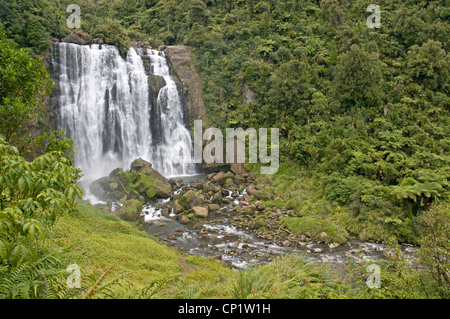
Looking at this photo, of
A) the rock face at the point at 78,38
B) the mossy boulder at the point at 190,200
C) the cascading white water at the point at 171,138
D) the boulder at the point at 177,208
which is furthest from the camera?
the rock face at the point at 78,38

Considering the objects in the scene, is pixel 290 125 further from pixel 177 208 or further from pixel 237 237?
pixel 237 237

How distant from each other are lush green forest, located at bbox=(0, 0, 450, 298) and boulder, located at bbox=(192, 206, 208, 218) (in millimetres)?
4734

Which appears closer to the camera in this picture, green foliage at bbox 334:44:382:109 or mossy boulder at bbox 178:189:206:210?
mossy boulder at bbox 178:189:206:210

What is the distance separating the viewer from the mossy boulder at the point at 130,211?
612 inches

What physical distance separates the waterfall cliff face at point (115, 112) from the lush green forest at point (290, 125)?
2.15 metres

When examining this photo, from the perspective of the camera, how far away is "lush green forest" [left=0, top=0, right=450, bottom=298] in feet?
13.6

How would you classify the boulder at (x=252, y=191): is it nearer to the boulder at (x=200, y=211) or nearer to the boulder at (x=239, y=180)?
the boulder at (x=239, y=180)

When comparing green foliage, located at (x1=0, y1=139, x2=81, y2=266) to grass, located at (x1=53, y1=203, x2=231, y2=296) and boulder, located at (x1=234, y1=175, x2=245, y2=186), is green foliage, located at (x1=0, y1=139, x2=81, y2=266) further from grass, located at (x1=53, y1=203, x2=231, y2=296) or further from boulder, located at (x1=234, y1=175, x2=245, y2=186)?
boulder, located at (x1=234, y1=175, x2=245, y2=186)

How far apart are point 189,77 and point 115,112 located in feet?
27.9

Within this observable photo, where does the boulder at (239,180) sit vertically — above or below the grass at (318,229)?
above

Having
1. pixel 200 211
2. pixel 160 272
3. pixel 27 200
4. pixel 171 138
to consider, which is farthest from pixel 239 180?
pixel 27 200

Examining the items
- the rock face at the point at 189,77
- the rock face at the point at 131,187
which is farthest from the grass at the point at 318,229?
the rock face at the point at 189,77

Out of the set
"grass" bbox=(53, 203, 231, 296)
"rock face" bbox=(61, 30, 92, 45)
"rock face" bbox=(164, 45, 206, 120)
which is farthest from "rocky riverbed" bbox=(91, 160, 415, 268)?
"rock face" bbox=(61, 30, 92, 45)
